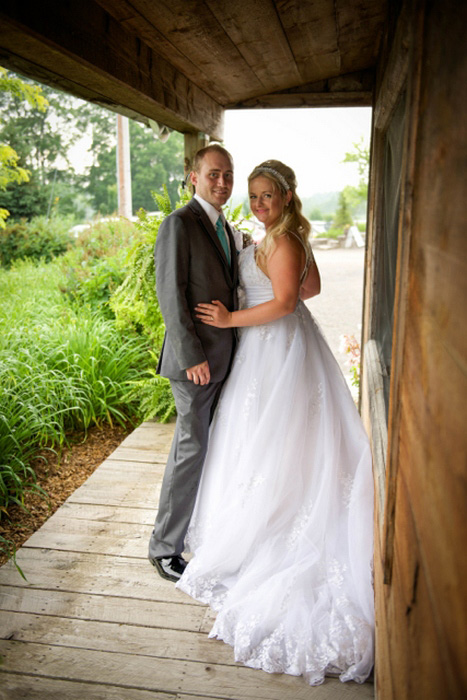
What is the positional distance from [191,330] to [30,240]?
11.3m

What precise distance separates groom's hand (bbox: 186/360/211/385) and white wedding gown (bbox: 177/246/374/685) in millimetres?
143

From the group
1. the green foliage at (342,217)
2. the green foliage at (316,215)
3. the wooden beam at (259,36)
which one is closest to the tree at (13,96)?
the wooden beam at (259,36)

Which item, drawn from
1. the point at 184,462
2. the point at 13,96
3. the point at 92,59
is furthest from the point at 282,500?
the point at 13,96

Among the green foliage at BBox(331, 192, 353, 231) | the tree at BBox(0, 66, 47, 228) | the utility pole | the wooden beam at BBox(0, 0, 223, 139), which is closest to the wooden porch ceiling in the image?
the wooden beam at BBox(0, 0, 223, 139)

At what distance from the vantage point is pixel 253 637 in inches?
85.4

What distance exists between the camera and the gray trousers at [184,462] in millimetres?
2643

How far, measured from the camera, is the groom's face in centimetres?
258

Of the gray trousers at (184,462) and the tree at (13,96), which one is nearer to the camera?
the gray trousers at (184,462)

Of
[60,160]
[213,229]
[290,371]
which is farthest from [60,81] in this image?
[60,160]

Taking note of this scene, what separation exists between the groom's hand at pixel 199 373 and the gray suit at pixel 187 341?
0.09 ft

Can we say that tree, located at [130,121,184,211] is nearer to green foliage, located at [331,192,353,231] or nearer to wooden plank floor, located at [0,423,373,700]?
green foliage, located at [331,192,353,231]

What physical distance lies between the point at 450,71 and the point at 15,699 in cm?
226

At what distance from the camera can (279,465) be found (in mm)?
2498

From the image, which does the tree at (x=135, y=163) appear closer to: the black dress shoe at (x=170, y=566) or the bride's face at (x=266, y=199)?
the bride's face at (x=266, y=199)
